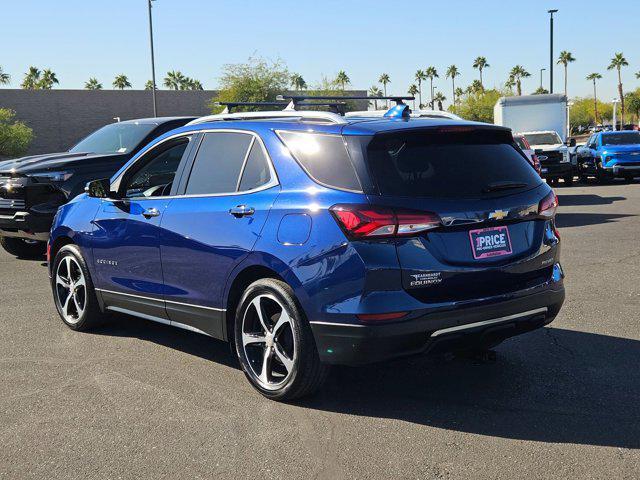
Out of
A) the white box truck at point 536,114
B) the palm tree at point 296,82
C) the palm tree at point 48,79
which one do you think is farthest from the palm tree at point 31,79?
the white box truck at point 536,114

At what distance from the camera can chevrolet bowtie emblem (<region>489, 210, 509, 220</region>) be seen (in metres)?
4.35

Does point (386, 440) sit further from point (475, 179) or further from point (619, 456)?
point (475, 179)

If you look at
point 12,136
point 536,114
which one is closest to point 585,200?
point 536,114

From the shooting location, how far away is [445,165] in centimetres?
442

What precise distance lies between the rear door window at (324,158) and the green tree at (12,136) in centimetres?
5069

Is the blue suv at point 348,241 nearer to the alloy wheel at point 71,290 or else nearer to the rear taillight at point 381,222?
the rear taillight at point 381,222

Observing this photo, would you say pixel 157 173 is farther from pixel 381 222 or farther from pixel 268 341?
pixel 381 222

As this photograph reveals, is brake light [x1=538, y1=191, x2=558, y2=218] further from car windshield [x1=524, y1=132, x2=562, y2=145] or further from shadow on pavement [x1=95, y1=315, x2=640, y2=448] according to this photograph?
car windshield [x1=524, y1=132, x2=562, y2=145]

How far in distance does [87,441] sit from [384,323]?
5.76 ft

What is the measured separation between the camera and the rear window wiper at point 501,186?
14.7 ft

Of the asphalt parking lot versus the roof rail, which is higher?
the roof rail


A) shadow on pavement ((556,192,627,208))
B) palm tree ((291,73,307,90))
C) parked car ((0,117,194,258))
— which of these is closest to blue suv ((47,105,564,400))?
parked car ((0,117,194,258))

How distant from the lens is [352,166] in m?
4.25

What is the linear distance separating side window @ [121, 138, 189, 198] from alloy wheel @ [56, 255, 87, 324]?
84 centimetres
